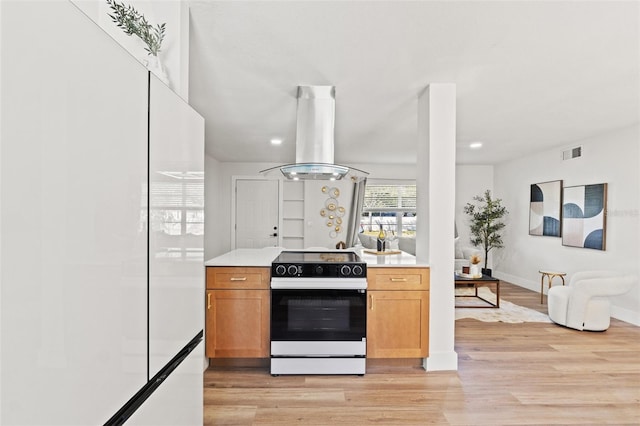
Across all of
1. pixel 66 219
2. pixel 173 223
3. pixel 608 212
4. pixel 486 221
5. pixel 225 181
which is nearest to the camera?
pixel 66 219

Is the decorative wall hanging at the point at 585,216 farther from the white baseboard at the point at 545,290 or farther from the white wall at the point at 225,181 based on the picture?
the white wall at the point at 225,181

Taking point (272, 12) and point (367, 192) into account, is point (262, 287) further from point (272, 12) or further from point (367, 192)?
point (367, 192)

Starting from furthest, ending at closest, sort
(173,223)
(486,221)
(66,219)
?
(486,221), (173,223), (66,219)

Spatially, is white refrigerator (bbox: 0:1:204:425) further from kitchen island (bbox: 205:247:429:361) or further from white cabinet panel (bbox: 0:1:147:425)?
kitchen island (bbox: 205:247:429:361)

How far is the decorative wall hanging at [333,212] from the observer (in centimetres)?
729

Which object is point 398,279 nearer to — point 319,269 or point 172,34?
point 319,269

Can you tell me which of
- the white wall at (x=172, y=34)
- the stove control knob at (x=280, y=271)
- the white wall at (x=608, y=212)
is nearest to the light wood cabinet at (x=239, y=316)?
the stove control knob at (x=280, y=271)

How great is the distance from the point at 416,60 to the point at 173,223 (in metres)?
2.06

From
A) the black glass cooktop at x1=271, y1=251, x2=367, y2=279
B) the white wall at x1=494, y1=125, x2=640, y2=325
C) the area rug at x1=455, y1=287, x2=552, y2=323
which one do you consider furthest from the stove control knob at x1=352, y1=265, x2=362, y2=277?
the white wall at x1=494, y1=125, x2=640, y2=325

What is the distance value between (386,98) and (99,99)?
2.81 meters

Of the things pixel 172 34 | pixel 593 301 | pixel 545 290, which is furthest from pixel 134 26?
pixel 545 290

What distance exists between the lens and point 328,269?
2.81 m

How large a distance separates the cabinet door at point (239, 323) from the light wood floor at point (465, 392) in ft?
0.61

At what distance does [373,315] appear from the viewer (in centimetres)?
287
